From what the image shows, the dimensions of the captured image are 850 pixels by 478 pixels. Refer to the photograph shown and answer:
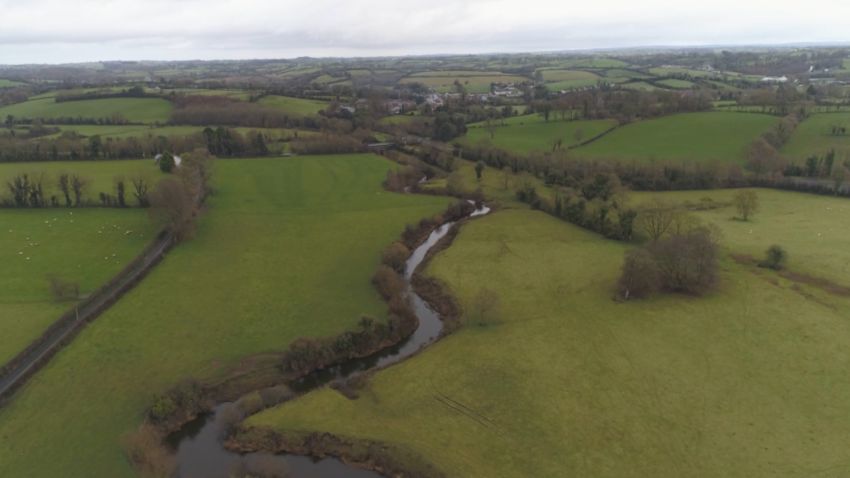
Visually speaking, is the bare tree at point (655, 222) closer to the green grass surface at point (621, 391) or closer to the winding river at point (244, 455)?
the green grass surface at point (621, 391)

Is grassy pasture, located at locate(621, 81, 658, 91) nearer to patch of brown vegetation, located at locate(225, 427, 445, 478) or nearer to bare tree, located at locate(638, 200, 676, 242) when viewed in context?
bare tree, located at locate(638, 200, 676, 242)

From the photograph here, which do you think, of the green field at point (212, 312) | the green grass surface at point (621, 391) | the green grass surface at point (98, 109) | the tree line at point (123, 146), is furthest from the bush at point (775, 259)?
the green grass surface at point (98, 109)

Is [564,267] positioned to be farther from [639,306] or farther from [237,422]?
[237,422]

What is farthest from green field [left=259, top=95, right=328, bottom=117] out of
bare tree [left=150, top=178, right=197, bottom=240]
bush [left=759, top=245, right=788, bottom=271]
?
bush [left=759, top=245, right=788, bottom=271]

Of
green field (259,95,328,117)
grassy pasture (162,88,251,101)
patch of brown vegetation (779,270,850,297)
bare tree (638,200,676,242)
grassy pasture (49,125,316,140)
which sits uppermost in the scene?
grassy pasture (162,88,251,101)

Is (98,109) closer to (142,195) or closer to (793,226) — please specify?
(142,195)
